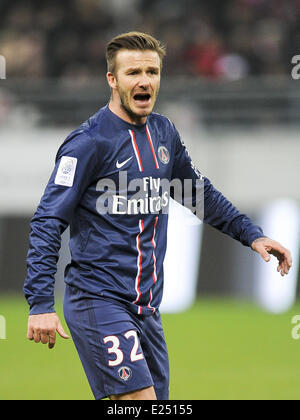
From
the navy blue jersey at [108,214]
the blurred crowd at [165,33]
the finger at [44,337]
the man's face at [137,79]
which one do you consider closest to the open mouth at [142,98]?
the man's face at [137,79]

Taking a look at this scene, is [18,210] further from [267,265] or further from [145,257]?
[145,257]

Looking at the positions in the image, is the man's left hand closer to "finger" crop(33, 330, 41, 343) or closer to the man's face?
the man's face

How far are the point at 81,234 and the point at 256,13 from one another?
11.2 metres

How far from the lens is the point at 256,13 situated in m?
15.8

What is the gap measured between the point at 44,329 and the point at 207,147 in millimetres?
8193

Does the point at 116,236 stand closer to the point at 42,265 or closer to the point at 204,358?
the point at 42,265

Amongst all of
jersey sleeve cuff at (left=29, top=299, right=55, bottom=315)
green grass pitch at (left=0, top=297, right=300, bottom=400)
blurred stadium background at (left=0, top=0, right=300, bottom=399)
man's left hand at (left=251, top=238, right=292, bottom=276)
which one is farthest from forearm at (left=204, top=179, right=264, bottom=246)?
blurred stadium background at (left=0, top=0, right=300, bottom=399)

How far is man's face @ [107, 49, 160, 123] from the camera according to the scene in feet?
17.4

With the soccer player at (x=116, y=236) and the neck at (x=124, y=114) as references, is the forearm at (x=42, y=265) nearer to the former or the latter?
the soccer player at (x=116, y=236)

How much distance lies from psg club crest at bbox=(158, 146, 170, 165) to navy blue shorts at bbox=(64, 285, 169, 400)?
87 cm

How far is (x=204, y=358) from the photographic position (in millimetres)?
10117

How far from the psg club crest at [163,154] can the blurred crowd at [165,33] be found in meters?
9.35

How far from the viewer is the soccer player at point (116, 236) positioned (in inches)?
199

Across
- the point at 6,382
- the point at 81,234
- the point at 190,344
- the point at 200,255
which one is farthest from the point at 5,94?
the point at 81,234
